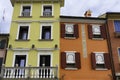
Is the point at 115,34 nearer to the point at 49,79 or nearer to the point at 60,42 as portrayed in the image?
the point at 60,42

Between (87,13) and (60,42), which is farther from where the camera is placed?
(87,13)

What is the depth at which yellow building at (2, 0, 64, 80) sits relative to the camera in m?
20.0

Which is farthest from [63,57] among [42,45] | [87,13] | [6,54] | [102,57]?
[87,13]

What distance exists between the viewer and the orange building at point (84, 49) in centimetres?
2133

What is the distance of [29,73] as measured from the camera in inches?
779

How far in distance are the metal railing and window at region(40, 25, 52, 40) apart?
426 centimetres

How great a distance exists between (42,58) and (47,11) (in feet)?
19.2

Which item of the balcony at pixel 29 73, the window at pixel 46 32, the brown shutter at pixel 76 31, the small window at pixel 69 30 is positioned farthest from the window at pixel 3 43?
A: the brown shutter at pixel 76 31

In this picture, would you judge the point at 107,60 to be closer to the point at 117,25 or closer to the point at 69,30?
the point at 117,25

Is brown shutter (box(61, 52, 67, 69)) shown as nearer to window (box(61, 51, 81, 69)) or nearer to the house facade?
window (box(61, 51, 81, 69))

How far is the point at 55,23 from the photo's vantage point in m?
23.6

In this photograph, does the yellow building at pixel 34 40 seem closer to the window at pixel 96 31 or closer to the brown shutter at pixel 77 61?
the brown shutter at pixel 77 61

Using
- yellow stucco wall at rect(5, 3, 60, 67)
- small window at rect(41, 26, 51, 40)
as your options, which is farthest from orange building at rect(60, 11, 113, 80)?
small window at rect(41, 26, 51, 40)

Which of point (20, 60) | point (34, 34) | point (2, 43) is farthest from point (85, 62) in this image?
point (2, 43)
